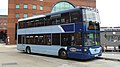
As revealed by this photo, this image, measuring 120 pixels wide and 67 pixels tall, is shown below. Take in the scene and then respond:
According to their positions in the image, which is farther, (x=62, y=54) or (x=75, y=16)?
(x=62, y=54)

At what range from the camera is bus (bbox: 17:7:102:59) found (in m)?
15.2

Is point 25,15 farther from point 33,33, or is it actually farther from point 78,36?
point 78,36

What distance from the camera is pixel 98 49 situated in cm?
1630

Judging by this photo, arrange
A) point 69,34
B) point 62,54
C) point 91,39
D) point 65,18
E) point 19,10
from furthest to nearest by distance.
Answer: point 19,10 → point 62,54 → point 65,18 → point 69,34 → point 91,39

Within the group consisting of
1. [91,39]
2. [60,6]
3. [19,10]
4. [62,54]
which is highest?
[60,6]

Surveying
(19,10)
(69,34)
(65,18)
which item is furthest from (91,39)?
(19,10)

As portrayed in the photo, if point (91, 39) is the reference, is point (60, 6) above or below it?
above

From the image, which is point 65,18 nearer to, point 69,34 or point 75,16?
point 75,16

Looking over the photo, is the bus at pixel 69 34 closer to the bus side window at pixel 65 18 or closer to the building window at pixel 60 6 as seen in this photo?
the bus side window at pixel 65 18

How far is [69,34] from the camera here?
16.3m

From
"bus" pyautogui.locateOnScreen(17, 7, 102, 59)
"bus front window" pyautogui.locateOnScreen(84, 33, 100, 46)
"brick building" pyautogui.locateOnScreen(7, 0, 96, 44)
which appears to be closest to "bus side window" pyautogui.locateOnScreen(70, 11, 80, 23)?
"bus" pyautogui.locateOnScreen(17, 7, 102, 59)

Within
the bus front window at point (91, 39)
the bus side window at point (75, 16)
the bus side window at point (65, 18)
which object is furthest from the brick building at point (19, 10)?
the bus front window at point (91, 39)

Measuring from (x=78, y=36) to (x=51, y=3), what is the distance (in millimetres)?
46673

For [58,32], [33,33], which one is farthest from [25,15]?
[58,32]
